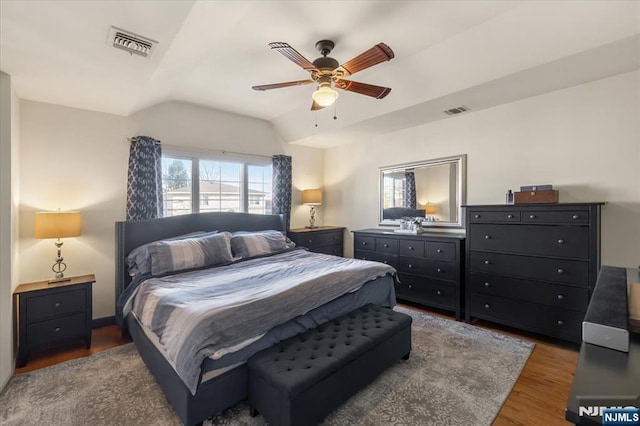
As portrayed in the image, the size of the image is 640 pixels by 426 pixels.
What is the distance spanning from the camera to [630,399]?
612 millimetres

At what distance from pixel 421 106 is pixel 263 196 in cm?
283

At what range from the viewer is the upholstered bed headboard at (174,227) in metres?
3.21

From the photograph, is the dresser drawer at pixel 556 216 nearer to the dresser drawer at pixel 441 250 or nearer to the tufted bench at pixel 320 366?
the dresser drawer at pixel 441 250

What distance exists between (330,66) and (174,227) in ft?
9.15

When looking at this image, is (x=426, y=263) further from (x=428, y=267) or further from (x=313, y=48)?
(x=313, y=48)

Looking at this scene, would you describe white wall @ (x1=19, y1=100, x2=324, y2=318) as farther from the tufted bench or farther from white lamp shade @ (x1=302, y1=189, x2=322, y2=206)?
the tufted bench

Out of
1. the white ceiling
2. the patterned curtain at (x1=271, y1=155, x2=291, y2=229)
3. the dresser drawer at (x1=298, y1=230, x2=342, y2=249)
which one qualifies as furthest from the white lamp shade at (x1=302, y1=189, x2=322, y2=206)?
the white ceiling

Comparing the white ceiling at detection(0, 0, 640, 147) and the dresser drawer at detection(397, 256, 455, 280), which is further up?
the white ceiling at detection(0, 0, 640, 147)

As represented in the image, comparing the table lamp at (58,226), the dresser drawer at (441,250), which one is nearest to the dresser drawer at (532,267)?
the dresser drawer at (441,250)

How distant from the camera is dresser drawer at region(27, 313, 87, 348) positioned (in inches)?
103

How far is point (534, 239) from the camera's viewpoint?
292cm

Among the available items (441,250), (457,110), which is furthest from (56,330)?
(457,110)

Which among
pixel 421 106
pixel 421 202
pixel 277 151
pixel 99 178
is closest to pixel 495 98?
pixel 421 106

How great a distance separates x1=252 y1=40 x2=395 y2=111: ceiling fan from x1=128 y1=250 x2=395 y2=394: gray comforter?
158cm
